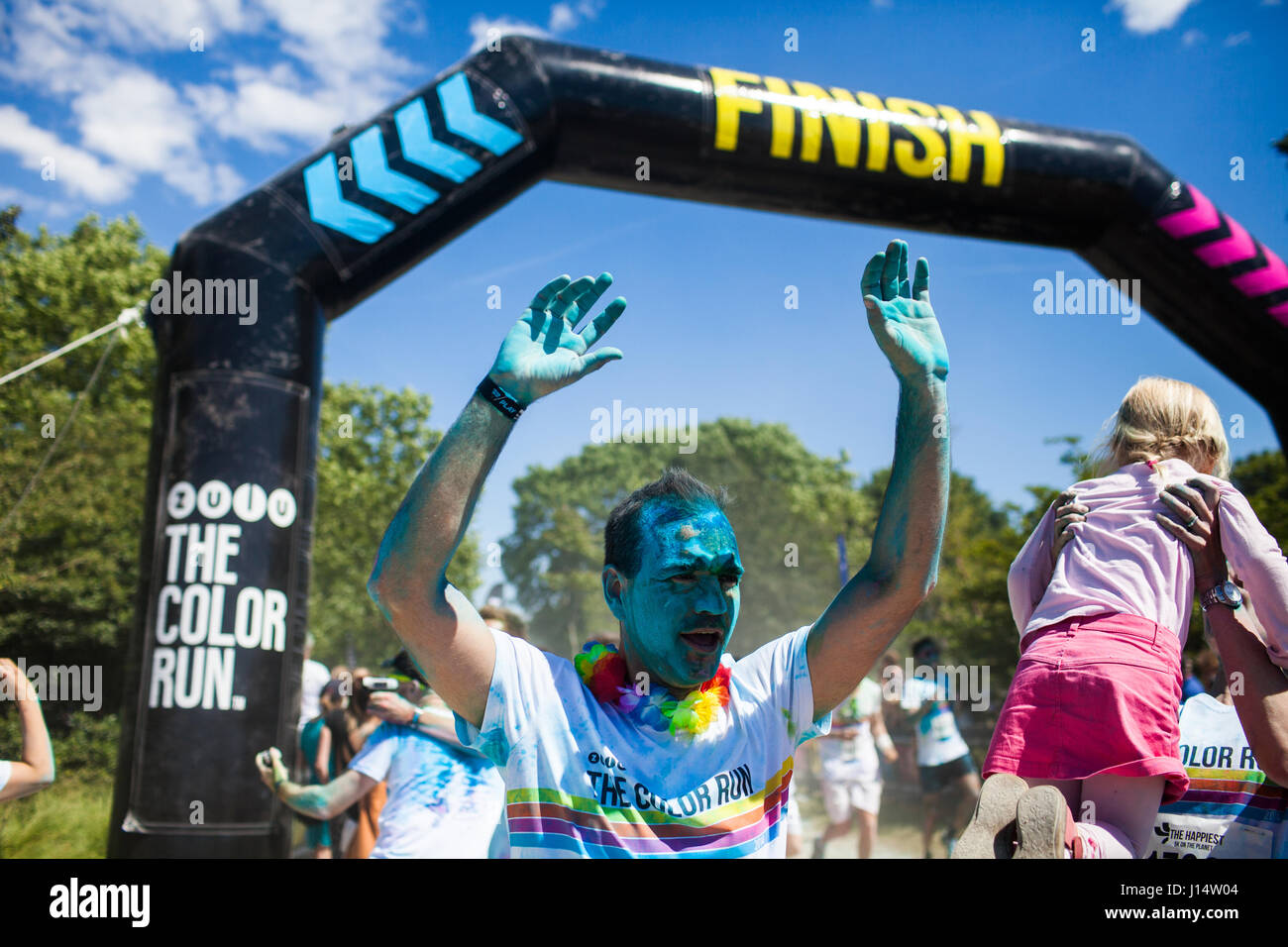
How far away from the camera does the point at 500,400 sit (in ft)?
5.60

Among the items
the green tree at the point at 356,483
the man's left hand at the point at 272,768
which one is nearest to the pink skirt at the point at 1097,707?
the man's left hand at the point at 272,768

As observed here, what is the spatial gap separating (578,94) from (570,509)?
1486 inches

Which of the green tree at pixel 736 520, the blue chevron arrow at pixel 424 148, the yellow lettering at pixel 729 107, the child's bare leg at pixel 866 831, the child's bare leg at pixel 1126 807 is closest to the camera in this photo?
the child's bare leg at pixel 1126 807

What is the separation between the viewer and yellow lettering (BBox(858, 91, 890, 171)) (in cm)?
684

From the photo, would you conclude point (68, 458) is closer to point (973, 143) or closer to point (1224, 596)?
point (973, 143)

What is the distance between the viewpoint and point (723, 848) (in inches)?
69.8

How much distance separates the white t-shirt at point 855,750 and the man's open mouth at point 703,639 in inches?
249

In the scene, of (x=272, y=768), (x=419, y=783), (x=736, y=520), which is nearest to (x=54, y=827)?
(x=272, y=768)

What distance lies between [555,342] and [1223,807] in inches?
86.6

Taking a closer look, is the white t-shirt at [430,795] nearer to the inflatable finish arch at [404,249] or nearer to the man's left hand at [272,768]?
the man's left hand at [272,768]

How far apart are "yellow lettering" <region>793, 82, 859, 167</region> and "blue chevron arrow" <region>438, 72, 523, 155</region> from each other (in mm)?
2159

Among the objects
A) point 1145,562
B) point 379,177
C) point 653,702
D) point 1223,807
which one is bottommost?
point 1223,807

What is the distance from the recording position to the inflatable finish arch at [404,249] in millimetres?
5273

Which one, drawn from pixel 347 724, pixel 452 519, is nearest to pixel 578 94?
pixel 347 724
